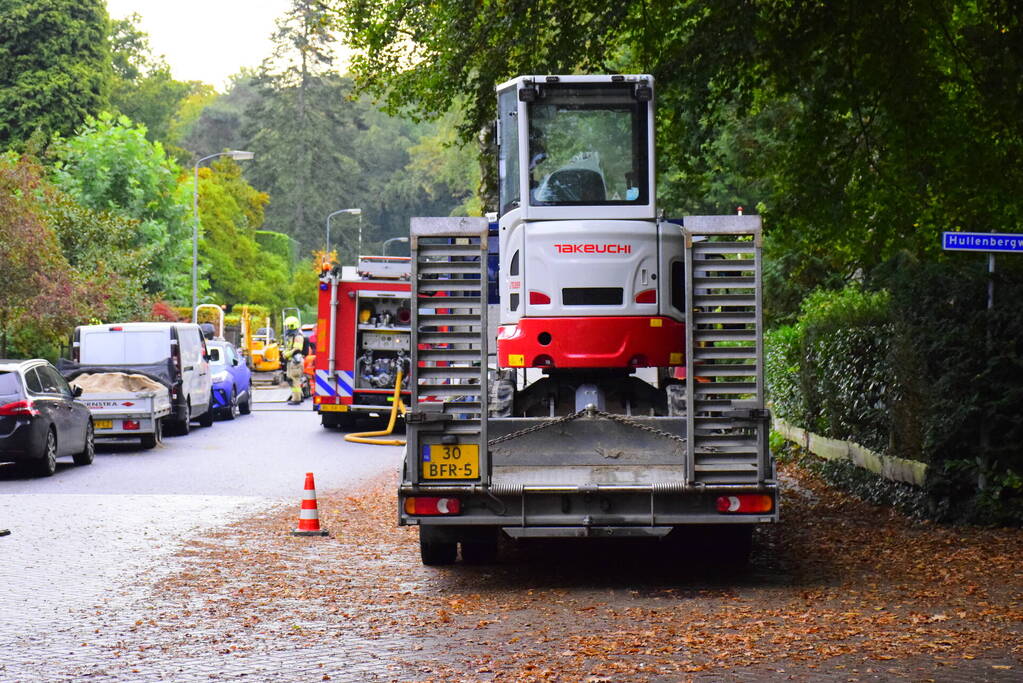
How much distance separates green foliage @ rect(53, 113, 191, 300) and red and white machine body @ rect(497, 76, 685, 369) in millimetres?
38607

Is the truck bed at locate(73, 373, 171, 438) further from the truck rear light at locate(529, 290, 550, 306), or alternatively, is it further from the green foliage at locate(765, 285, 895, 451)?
the truck rear light at locate(529, 290, 550, 306)

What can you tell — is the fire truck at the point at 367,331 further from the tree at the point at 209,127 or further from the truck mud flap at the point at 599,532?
the tree at the point at 209,127

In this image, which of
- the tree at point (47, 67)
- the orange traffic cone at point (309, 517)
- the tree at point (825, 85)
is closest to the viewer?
the orange traffic cone at point (309, 517)

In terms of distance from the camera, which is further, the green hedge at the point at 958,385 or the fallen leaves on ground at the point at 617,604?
the green hedge at the point at 958,385

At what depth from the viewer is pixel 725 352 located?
1077 centimetres

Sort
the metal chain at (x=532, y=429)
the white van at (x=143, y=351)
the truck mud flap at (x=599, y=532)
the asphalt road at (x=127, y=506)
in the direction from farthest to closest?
the white van at (x=143, y=351) < the metal chain at (x=532, y=429) < the asphalt road at (x=127, y=506) < the truck mud flap at (x=599, y=532)

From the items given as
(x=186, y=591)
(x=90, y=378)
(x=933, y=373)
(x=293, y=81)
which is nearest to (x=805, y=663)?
(x=186, y=591)

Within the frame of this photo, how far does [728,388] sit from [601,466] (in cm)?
116

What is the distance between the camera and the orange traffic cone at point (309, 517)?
14.7m

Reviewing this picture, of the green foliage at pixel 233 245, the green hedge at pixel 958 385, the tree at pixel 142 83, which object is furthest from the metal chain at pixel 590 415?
the tree at pixel 142 83

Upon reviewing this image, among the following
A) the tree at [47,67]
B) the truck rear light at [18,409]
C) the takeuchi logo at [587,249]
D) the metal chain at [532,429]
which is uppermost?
the tree at [47,67]

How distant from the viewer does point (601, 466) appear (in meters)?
11.4

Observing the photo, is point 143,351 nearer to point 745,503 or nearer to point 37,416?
point 37,416

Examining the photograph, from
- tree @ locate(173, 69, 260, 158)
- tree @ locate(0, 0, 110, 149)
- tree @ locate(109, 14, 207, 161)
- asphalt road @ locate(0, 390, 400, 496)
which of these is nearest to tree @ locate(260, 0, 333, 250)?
tree @ locate(173, 69, 260, 158)
